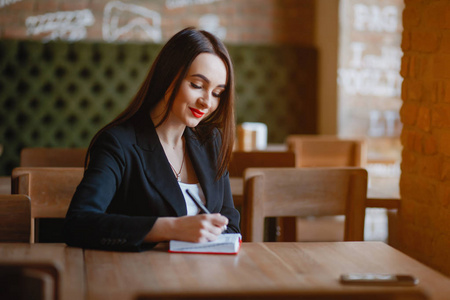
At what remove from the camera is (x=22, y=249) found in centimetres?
138

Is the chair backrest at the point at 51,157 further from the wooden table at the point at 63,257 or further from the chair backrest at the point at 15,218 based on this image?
the wooden table at the point at 63,257

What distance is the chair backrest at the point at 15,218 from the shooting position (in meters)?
1.55

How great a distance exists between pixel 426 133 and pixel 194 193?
2.77 feet

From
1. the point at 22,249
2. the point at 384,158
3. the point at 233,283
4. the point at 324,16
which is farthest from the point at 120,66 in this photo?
the point at 233,283

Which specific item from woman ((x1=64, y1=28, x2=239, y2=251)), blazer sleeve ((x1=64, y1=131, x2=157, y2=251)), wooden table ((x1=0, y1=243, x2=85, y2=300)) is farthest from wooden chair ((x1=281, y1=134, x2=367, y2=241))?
wooden table ((x1=0, y1=243, x2=85, y2=300))

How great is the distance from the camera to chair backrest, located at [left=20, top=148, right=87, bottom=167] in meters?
2.69

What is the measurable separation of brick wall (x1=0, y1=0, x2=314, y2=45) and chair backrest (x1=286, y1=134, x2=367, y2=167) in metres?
1.81

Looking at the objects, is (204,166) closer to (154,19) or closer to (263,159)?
(263,159)

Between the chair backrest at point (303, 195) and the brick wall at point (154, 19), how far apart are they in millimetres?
3059

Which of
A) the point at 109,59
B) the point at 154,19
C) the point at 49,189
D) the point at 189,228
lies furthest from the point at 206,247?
the point at 154,19

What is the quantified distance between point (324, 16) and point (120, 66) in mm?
1718

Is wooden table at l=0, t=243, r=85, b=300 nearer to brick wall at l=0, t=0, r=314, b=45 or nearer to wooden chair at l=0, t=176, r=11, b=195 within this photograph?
wooden chair at l=0, t=176, r=11, b=195

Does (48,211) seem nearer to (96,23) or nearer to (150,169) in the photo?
(150,169)

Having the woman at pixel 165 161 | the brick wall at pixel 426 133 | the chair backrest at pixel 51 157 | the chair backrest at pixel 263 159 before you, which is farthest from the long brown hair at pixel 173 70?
the chair backrest at pixel 51 157
